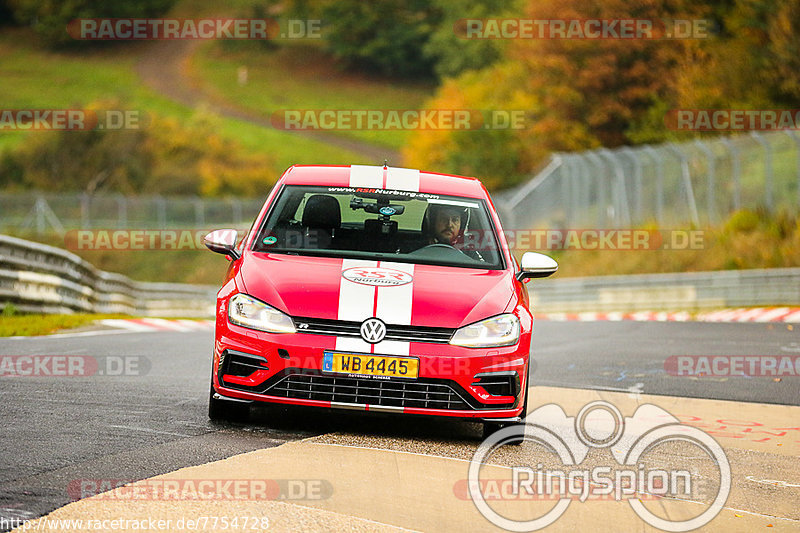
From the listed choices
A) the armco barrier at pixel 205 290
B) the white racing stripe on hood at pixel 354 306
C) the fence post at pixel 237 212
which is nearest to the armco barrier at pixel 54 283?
the armco barrier at pixel 205 290

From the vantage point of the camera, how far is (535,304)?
Result: 33906 millimetres

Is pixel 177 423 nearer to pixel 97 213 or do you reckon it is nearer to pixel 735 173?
pixel 735 173

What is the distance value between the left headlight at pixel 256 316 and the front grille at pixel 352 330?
8cm

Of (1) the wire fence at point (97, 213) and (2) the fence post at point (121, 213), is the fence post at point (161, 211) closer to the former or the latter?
(1) the wire fence at point (97, 213)

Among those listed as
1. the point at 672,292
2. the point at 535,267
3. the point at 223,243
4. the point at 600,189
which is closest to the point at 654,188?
the point at 600,189

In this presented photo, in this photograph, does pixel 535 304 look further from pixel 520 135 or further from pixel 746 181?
pixel 520 135

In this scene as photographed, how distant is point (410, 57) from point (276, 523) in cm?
10805

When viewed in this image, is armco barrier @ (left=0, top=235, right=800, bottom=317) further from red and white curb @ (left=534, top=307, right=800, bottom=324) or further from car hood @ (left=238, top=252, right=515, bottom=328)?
car hood @ (left=238, top=252, right=515, bottom=328)

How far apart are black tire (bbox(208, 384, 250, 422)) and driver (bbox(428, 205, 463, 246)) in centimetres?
175

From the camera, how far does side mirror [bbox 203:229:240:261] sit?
27.6ft

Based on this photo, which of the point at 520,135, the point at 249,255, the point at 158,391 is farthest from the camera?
the point at 520,135

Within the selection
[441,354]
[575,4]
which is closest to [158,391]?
[441,354]

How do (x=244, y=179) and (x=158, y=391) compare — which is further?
(x=244, y=179)

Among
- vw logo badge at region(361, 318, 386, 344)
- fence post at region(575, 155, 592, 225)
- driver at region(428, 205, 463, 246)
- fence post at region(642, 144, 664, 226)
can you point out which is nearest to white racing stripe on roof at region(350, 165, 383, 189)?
driver at region(428, 205, 463, 246)
